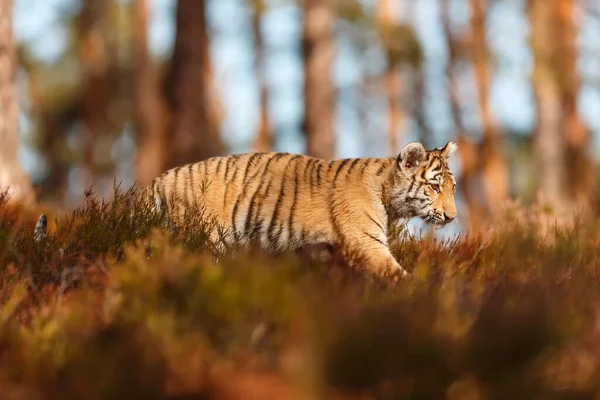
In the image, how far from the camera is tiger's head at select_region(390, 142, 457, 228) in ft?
21.5

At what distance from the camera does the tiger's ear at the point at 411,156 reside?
6555 mm

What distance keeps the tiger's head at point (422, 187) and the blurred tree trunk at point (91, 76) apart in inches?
921

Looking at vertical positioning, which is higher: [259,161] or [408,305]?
[259,161]

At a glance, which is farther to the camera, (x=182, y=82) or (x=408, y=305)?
(x=182, y=82)

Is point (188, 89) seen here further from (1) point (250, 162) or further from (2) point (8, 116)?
(1) point (250, 162)

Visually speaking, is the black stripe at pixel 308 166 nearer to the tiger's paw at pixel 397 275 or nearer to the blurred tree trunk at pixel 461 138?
the tiger's paw at pixel 397 275

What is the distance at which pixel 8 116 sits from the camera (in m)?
9.95

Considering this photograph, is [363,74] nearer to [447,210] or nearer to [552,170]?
[552,170]

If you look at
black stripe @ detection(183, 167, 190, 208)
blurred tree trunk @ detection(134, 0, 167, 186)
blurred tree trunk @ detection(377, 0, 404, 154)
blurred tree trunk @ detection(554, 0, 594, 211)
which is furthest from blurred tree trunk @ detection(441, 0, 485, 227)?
black stripe @ detection(183, 167, 190, 208)

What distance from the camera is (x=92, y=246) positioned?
5.74 m

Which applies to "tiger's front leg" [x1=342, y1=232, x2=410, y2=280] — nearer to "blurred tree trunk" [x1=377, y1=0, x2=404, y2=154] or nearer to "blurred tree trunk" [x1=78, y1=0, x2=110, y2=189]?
"blurred tree trunk" [x1=377, y1=0, x2=404, y2=154]

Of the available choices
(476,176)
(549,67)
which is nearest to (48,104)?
(476,176)

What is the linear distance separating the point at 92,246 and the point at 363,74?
990 inches

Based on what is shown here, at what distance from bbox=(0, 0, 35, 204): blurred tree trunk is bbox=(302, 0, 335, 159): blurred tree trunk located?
580cm
